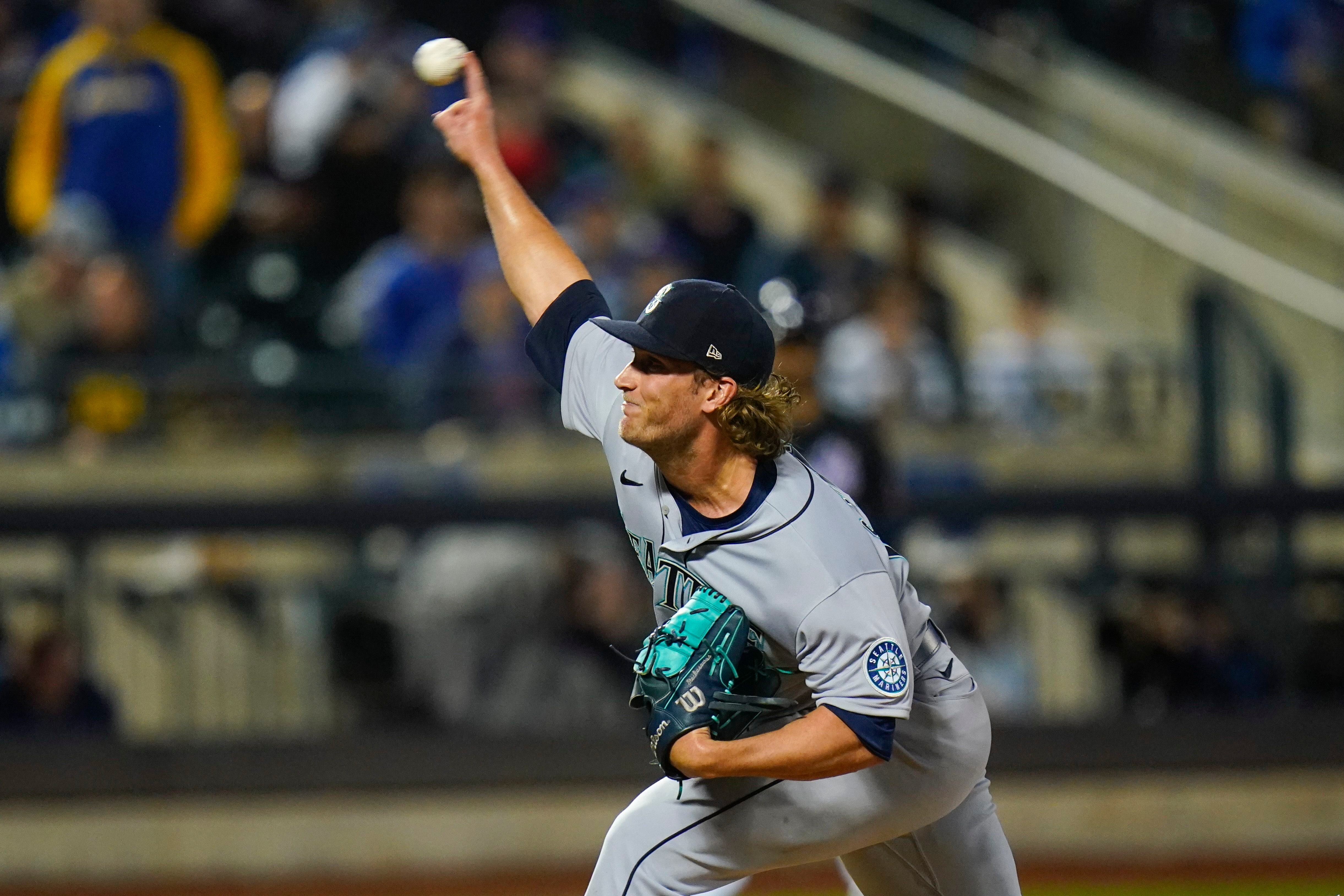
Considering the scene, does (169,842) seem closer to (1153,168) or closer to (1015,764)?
(1015,764)

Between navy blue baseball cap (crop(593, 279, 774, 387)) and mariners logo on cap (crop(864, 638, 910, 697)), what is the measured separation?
0.58 m

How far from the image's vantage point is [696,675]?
3277 millimetres

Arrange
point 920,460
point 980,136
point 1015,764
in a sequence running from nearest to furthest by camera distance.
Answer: point 1015,764 → point 920,460 → point 980,136

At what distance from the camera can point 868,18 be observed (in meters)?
11.8

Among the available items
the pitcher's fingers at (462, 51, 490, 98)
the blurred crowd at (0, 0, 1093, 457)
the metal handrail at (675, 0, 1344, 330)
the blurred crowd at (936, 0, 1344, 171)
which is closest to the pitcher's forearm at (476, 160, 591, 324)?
the pitcher's fingers at (462, 51, 490, 98)

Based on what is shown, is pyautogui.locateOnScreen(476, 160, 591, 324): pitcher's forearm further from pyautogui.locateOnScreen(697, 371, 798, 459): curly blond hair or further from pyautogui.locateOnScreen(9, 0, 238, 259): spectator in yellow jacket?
pyautogui.locateOnScreen(9, 0, 238, 259): spectator in yellow jacket

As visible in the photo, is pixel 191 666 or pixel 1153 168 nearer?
pixel 191 666

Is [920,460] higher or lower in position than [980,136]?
lower

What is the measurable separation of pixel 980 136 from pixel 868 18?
128 centimetres

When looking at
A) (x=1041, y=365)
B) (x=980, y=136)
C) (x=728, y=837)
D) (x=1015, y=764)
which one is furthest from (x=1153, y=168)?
(x=728, y=837)

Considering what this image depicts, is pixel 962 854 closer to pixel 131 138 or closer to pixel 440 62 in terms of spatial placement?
pixel 440 62

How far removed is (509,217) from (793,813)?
1509 millimetres

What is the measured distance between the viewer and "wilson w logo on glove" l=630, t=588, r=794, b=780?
10.7ft

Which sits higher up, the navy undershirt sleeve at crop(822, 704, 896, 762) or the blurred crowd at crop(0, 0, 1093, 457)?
the blurred crowd at crop(0, 0, 1093, 457)
